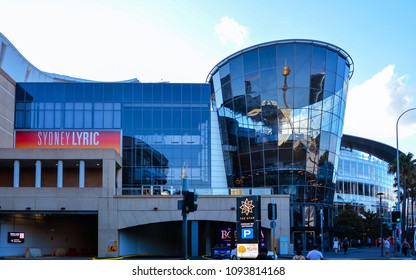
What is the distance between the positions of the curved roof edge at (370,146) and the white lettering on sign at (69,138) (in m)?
53.3

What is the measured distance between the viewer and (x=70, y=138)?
5912 centimetres

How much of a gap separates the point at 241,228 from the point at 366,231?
189ft

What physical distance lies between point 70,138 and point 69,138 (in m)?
0.11

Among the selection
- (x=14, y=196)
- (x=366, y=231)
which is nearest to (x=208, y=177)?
(x=14, y=196)

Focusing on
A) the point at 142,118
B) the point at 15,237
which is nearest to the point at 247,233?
the point at 15,237

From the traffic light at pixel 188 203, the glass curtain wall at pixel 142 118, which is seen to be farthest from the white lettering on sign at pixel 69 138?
the traffic light at pixel 188 203

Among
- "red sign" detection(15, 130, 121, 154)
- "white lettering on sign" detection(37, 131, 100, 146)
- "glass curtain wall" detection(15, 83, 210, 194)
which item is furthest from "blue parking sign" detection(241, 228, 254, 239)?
"white lettering on sign" detection(37, 131, 100, 146)

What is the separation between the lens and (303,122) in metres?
58.8

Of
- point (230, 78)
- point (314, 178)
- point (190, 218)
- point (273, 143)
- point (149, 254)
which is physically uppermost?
point (230, 78)

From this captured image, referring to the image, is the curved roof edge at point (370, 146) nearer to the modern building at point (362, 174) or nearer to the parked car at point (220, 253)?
the modern building at point (362, 174)

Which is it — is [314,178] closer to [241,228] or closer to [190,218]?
[190,218]

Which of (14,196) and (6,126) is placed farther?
(6,126)

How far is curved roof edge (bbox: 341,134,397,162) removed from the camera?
9850 centimetres

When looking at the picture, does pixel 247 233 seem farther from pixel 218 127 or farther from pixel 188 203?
pixel 218 127
